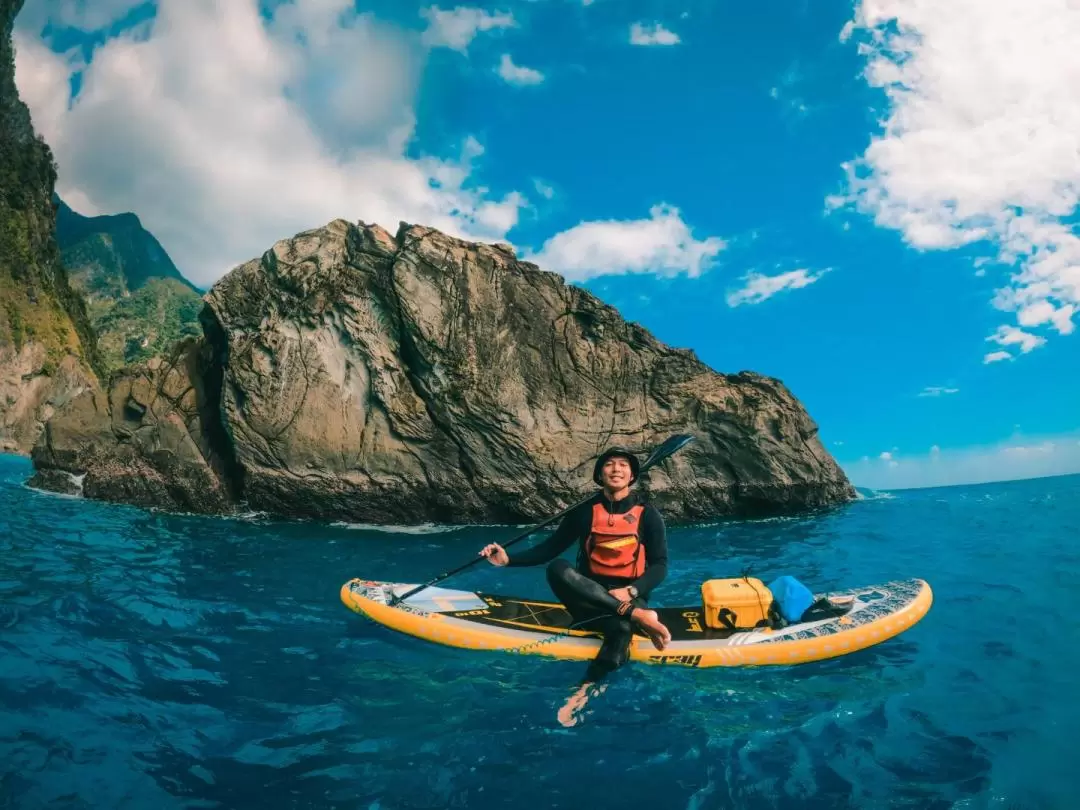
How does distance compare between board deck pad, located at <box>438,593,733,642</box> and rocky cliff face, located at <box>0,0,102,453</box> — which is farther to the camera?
rocky cliff face, located at <box>0,0,102,453</box>

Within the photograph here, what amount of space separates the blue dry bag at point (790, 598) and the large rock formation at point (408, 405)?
32.9ft

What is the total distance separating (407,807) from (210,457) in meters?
15.9

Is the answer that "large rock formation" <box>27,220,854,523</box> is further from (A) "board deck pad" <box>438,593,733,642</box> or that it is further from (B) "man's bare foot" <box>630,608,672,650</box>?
(B) "man's bare foot" <box>630,608,672,650</box>

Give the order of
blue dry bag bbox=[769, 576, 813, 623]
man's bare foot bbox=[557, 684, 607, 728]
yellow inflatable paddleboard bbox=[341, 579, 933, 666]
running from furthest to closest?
blue dry bag bbox=[769, 576, 813, 623] → yellow inflatable paddleboard bbox=[341, 579, 933, 666] → man's bare foot bbox=[557, 684, 607, 728]

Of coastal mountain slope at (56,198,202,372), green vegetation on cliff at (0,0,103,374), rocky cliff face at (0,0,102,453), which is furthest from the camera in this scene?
coastal mountain slope at (56,198,202,372)

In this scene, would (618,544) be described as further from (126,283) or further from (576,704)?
(126,283)

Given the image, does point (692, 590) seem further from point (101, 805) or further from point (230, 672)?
point (101, 805)

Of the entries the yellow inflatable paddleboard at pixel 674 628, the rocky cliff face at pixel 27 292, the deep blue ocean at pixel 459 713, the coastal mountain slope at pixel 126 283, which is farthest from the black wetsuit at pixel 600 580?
the coastal mountain slope at pixel 126 283

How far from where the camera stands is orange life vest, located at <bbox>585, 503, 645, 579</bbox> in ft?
18.4

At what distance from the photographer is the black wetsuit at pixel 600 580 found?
5.06 metres

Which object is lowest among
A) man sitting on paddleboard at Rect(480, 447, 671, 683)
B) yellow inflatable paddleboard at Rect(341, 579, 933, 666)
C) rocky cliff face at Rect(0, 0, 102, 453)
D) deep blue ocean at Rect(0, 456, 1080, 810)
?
deep blue ocean at Rect(0, 456, 1080, 810)

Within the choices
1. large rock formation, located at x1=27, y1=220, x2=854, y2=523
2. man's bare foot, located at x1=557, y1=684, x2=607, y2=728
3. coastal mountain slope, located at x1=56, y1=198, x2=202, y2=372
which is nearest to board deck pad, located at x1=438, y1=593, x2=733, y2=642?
man's bare foot, located at x1=557, y1=684, x2=607, y2=728

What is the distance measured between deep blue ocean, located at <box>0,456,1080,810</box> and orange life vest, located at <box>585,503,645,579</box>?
0.94m

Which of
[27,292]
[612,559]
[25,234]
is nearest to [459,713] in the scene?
[612,559]
